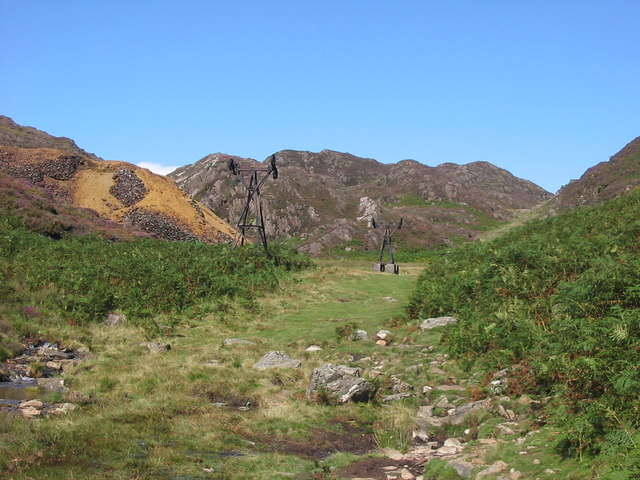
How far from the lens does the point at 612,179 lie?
163 ft

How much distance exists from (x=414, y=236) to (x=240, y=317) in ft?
197

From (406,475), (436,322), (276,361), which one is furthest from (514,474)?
(436,322)

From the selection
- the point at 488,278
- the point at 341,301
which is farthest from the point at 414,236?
the point at 488,278

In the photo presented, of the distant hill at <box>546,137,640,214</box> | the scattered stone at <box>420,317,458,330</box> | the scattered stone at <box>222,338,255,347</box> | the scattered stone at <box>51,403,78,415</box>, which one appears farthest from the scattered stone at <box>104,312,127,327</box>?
the distant hill at <box>546,137,640,214</box>

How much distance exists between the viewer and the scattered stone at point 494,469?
6.81 m

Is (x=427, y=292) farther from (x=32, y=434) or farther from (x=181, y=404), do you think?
(x=32, y=434)

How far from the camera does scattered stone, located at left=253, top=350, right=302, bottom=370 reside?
45.0 ft

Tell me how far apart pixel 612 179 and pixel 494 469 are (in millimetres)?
49992

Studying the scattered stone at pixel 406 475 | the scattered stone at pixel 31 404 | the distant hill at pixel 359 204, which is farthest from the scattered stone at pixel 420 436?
the distant hill at pixel 359 204

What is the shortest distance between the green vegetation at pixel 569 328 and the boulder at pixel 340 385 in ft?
7.81

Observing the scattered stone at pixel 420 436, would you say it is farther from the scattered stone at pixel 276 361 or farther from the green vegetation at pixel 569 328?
the scattered stone at pixel 276 361

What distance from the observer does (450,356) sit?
12.7 m

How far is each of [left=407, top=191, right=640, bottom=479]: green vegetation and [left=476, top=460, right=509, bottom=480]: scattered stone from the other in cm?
75

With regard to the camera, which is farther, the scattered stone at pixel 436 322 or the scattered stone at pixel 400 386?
the scattered stone at pixel 436 322
